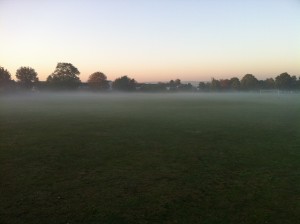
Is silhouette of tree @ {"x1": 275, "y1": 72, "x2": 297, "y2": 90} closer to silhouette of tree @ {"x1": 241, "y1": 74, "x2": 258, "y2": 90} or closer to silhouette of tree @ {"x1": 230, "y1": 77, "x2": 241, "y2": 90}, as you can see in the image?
silhouette of tree @ {"x1": 241, "y1": 74, "x2": 258, "y2": 90}

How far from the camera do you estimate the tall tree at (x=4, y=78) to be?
94.2 metres

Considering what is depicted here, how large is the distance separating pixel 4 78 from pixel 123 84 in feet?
148

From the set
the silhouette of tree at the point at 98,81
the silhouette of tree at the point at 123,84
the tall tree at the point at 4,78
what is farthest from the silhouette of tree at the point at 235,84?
the tall tree at the point at 4,78

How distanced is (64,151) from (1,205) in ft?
16.7

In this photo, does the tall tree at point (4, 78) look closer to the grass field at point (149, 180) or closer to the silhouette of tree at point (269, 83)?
the grass field at point (149, 180)

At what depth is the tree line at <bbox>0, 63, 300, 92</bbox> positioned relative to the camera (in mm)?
107412

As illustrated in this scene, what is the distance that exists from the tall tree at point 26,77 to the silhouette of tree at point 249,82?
296 feet

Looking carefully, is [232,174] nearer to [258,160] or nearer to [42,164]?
[258,160]

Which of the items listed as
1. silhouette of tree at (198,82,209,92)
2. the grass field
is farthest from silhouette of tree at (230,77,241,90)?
the grass field

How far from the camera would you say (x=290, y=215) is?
18.7 feet

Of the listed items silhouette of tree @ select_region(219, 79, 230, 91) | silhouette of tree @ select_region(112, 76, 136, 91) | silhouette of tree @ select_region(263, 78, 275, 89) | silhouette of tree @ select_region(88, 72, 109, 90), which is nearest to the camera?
silhouette of tree @ select_region(112, 76, 136, 91)

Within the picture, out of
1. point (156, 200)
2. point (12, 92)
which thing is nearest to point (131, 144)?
point (156, 200)

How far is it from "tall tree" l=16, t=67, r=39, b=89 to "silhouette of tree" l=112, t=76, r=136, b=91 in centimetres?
3103

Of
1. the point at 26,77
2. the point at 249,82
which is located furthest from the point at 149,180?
the point at 249,82
